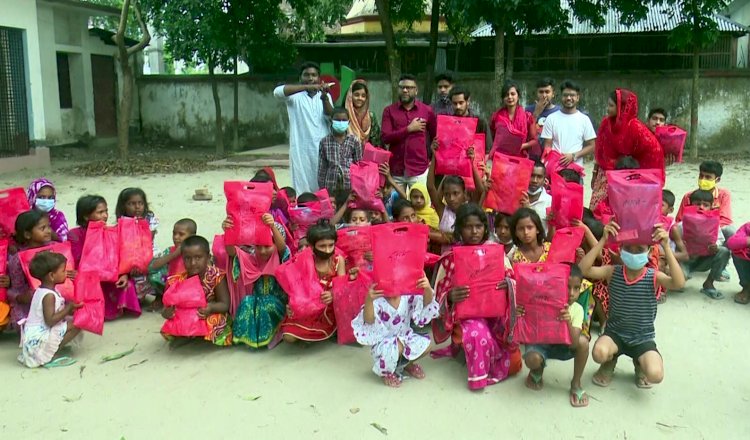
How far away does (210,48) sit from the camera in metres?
15.5

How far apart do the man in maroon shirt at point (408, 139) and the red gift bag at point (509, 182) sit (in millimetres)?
1032

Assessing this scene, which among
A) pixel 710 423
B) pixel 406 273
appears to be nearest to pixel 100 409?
pixel 406 273

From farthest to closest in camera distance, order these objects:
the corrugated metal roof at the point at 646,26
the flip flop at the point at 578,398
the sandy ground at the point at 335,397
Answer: the corrugated metal roof at the point at 646,26
the flip flop at the point at 578,398
the sandy ground at the point at 335,397

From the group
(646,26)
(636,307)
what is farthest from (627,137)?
(646,26)

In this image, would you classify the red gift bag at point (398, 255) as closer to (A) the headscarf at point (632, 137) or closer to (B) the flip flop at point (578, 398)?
(B) the flip flop at point (578, 398)

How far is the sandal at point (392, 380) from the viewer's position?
3844 millimetres

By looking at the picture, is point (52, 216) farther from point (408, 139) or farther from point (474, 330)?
point (474, 330)

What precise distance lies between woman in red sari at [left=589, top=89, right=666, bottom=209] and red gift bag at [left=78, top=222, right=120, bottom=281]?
3.53 metres

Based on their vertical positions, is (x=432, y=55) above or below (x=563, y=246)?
above

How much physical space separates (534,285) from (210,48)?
13444 mm

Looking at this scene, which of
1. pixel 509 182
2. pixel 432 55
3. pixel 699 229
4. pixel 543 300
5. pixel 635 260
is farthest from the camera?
pixel 432 55

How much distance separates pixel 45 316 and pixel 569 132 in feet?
13.5

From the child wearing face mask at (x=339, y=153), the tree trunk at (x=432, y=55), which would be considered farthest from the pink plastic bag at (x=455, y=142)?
the tree trunk at (x=432, y=55)

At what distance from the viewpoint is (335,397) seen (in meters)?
3.73
